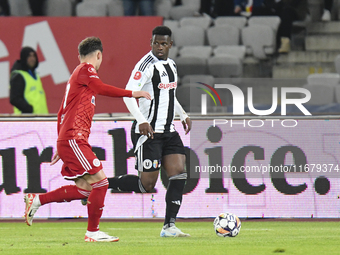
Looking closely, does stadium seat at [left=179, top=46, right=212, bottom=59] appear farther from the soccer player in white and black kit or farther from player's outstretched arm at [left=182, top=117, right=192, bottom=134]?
the soccer player in white and black kit

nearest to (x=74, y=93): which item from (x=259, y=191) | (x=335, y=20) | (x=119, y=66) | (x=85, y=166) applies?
(x=85, y=166)

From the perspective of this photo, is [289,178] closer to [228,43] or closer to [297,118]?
[297,118]

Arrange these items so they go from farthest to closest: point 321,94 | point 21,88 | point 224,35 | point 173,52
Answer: point 224,35 < point 173,52 < point 321,94 < point 21,88

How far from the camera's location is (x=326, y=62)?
12.0 m

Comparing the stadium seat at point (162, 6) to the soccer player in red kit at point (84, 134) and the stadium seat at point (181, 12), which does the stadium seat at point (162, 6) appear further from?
the soccer player in red kit at point (84, 134)

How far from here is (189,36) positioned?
12.2 metres

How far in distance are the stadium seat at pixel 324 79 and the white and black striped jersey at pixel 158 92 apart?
5581 millimetres

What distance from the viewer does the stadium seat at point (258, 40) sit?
11.8 meters

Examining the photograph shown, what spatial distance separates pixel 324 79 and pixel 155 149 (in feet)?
19.8

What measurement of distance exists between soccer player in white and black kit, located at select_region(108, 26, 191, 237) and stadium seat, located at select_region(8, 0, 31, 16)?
288 inches

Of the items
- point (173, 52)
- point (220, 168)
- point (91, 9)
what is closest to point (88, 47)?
point (220, 168)

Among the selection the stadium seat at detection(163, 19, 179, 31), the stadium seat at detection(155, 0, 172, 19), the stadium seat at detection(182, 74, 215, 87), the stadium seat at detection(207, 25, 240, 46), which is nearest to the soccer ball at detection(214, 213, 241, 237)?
the stadium seat at detection(182, 74, 215, 87)

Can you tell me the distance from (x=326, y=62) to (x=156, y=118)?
743cm

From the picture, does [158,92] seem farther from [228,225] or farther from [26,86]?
[26,86]
